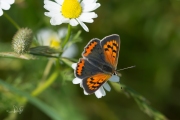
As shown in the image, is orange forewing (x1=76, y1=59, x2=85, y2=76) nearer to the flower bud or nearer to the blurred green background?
the flower bud

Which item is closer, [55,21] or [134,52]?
[55,21]

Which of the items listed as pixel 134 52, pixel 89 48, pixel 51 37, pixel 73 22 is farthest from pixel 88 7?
pixel 134 52

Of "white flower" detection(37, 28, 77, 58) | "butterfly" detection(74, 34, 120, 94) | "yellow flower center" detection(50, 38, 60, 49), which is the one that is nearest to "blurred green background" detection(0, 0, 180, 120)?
"white flower" detection(37, 28, 77, 58)

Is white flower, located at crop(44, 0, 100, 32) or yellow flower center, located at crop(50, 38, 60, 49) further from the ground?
white flower, located at crop(44, 0, 100, 32)

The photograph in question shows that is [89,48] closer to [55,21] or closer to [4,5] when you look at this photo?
[55,21]

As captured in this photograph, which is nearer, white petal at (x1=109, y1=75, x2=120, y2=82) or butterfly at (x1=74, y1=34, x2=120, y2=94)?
butterfly at (x1=74, y1=34, x2=120, y2=94)

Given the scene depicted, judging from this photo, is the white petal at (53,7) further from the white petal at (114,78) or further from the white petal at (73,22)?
the white petal at (114,78)

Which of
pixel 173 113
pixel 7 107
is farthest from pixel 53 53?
pixel 173 113

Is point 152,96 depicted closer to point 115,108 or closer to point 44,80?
point 115,108
